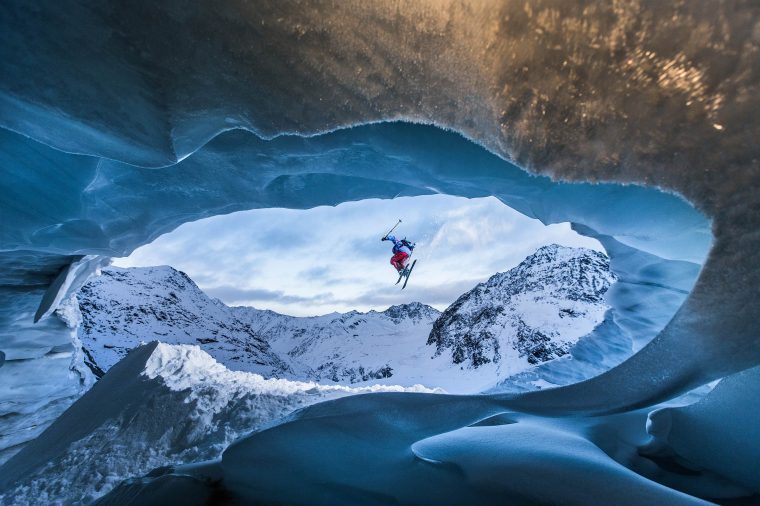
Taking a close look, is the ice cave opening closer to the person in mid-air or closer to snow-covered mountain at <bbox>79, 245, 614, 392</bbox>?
the person in mid-air

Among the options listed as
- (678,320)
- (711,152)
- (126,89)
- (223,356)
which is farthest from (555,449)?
(223,356)

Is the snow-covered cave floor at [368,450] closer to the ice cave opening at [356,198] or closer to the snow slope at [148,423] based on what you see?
the snow slope at [148,423]

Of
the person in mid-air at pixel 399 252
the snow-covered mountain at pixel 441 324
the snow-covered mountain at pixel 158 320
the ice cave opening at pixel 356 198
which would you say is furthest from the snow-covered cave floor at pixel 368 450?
the snow-covered mountain at pixel 158 320

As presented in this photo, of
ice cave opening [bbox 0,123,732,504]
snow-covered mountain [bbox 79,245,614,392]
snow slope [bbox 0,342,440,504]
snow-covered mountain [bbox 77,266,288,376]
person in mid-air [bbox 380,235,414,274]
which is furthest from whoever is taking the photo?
snow-covered mountain [bbox 77,266,288,376]

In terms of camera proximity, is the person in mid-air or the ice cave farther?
the person in mid-air

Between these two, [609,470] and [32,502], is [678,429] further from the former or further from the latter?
[32,502]

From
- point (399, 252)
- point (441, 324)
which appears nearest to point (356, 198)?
point (399, 252)

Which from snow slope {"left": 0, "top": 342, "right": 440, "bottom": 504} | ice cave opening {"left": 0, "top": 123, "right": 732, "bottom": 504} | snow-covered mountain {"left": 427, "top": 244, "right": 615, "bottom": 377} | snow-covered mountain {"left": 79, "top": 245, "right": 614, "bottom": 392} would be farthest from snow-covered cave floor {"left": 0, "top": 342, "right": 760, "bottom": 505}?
snow-covered mountain {"left": 427, "top": 244, "right": 615, "bottom": 377}
